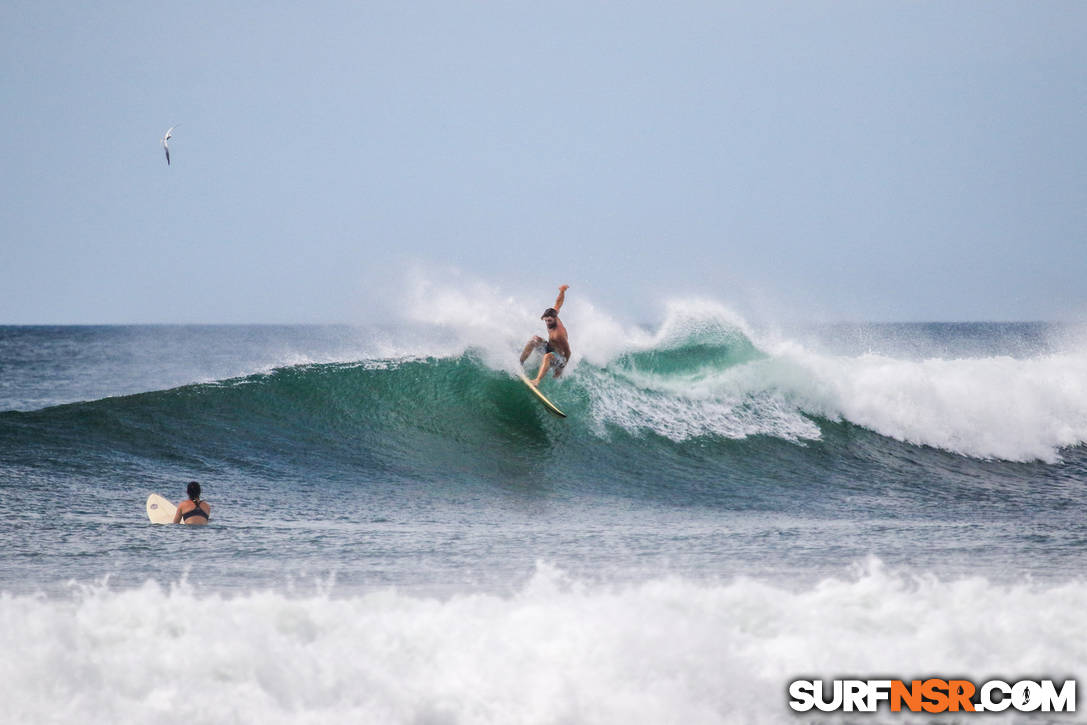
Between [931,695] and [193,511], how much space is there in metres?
6.26

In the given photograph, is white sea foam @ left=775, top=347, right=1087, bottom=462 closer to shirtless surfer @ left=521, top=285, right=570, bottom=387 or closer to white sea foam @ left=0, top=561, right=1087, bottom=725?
shirtless surfer @ left=521, top=285, right=570, bottom=387

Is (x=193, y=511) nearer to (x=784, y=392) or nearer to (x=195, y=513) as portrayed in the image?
(x=195, y=513)

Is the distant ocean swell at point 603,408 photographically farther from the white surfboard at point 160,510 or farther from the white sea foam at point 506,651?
the white sea foam at point 506,651

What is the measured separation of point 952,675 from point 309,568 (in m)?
4.35

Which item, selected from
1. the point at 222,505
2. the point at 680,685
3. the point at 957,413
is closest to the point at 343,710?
the point at 680,685

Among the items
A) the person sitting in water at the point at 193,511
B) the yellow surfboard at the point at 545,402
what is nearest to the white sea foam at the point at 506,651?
the person sitting in water at the point at 193,511

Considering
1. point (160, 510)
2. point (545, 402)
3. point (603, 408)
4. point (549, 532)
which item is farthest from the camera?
point (603, 408)

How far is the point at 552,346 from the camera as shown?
12.9m

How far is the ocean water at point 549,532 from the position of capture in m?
4.58

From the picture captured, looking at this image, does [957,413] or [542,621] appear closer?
[542,621]

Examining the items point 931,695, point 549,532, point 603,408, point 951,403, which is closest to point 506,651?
point 931,695

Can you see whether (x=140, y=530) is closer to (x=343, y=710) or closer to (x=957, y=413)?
(x=343, y=710)

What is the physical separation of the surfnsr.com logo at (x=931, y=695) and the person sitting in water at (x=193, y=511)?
18.5 ft

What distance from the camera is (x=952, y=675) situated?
476 cm
